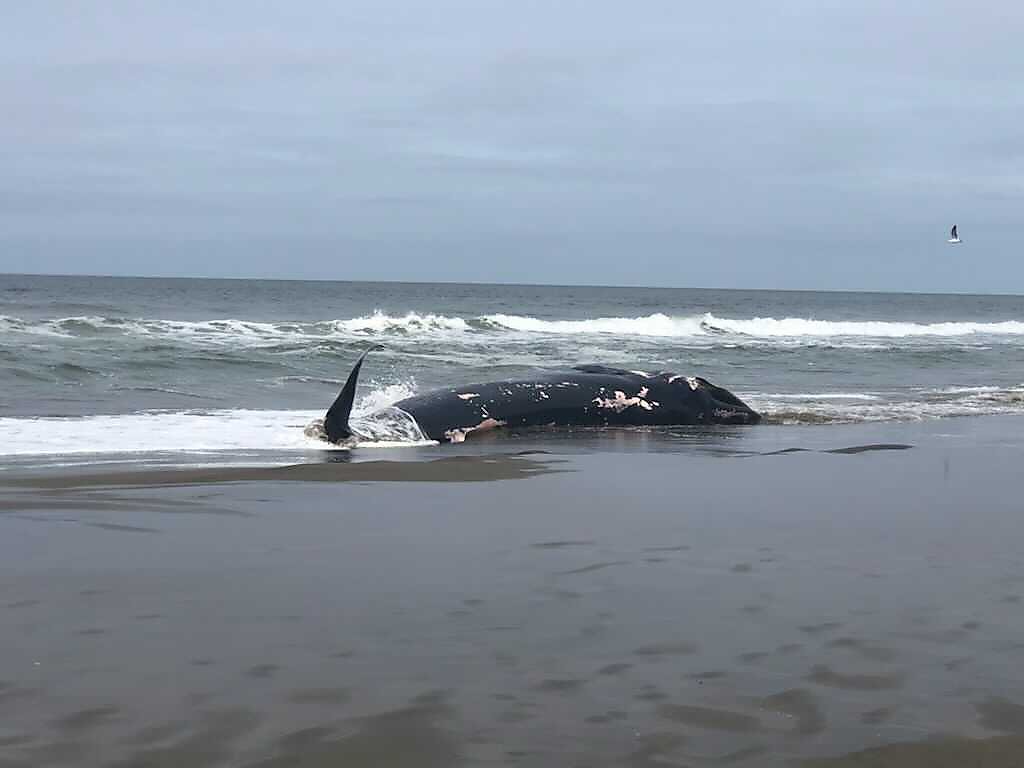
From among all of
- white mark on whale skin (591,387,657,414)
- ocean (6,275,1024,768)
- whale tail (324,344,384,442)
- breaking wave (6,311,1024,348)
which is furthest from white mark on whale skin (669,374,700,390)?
breaking wave (6,311,1024,348)

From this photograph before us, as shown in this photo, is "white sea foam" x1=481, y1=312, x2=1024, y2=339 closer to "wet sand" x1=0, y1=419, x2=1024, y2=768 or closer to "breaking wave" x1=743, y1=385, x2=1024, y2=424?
"breaking wave" x1=743, y1=385, x2=1024, y2=424

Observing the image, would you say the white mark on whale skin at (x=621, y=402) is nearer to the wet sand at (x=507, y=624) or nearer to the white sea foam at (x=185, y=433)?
the white sea foam at (x=185, y=433)

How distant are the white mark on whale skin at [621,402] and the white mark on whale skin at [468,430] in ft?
3.80

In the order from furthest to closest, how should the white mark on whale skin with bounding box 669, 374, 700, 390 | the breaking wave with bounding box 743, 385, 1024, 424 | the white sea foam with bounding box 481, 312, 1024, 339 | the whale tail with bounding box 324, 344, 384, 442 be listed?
the white sea foam with bounding box 481, 312, 1024, 339 → the breaking wave with bounding box 743, 385, 1024, 424 → the white mark on whale skin with bounding box 669, 374, 700, 390 → the whale tail with bounding box 324, 344, 384, 442

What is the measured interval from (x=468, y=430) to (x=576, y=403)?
4.53ft

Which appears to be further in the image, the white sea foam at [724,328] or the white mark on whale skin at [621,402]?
the white sea foam at [724,328]

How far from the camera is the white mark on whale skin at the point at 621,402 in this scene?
39.9 feet

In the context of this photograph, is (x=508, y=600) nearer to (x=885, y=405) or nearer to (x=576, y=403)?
(x=576, y=403)

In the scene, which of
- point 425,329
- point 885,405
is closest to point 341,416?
point 885,405

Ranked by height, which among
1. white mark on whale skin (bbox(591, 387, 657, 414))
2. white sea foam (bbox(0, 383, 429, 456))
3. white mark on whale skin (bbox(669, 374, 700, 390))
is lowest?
white sea foam (bbox(0, 383, 429, 456))

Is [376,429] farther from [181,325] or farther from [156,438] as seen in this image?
[181,325]

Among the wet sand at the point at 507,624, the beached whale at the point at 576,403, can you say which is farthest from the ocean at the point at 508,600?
the beached whale at the point at 576,403

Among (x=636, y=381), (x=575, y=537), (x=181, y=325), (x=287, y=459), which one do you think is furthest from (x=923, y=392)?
(x=181, y=325)

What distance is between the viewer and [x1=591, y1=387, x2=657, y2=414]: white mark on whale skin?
12.2m
